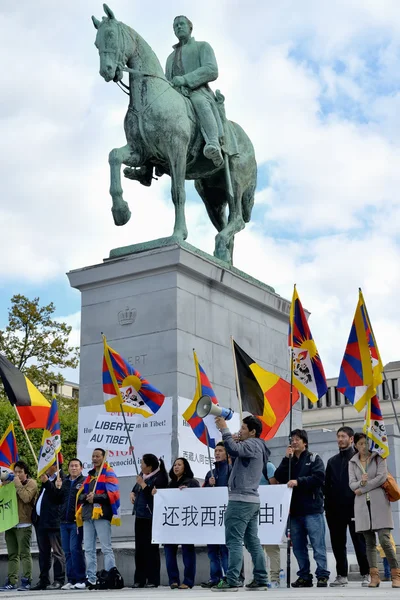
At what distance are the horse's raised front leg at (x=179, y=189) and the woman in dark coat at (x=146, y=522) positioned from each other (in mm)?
5443

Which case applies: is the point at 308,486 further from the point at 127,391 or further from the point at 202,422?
the point at 127,391

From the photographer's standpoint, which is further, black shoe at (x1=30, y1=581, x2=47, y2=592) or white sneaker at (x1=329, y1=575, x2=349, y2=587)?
black shoe at (x1=30, y1=581, x2=47, y2=592)

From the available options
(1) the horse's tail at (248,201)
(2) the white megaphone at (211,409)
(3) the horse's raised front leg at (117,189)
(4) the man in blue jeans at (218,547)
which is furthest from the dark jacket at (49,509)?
(1) the horse's tail at (248,201)

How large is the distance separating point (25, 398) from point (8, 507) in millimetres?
2483

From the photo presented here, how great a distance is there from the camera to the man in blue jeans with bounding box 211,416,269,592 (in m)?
10.5

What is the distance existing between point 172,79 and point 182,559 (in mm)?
9279

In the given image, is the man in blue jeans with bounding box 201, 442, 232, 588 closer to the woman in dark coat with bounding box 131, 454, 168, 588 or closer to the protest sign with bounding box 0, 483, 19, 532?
the woman in dark coat with bounding box 131, 454, 168, 588

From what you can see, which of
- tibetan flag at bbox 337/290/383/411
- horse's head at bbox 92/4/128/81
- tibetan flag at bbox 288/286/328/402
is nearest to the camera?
tibetan flag at bbox 337/290/383/411

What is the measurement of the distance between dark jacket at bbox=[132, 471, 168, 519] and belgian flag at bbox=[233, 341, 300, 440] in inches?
56.7

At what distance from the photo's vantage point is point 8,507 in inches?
563

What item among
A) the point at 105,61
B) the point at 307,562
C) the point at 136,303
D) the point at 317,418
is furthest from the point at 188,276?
the point at 317,418

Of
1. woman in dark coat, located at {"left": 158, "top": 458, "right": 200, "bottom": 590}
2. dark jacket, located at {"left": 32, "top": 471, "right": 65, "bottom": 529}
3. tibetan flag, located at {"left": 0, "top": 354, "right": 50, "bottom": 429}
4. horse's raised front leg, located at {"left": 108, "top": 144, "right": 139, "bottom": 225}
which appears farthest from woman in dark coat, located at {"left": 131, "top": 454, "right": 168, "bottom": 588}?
horse's raised front leg, located at {"left": 108, "top": 144, "right": 139, "bottom": 225}

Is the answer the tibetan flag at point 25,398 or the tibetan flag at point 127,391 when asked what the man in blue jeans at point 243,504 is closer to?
the tibetan flag at point 127,391

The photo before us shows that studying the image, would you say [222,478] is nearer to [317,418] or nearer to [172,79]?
[172,79]
